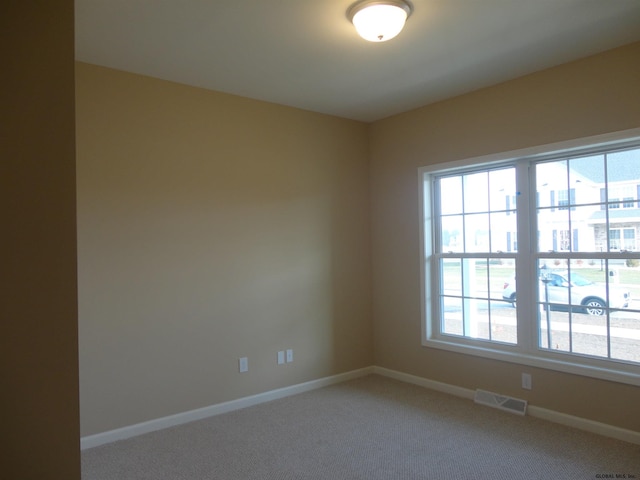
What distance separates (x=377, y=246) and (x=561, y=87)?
2175 mm

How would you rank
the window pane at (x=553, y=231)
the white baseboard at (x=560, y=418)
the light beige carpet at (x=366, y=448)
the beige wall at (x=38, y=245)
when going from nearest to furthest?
the beige wall at (x=38, y=245), the light beige carpet at (x=366, y=448), the white baseboard at (x=560, y=418), the window pane at (x=553, y=231)

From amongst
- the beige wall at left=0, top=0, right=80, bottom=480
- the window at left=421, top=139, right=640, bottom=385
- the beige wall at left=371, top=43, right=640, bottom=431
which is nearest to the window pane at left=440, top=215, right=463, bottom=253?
the window at left=421, top=139, right=640, bottom=385

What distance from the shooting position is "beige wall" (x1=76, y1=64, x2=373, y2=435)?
10.2 ft

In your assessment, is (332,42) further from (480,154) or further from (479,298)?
(479,298)

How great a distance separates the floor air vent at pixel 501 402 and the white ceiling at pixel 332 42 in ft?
8.33

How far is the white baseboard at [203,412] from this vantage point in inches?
121

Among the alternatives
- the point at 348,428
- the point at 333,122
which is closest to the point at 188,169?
the point at 333,122

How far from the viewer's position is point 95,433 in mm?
3049

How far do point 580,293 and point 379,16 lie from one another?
2.42 m

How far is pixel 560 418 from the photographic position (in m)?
3.28

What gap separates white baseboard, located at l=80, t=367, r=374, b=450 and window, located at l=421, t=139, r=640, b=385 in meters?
1.04

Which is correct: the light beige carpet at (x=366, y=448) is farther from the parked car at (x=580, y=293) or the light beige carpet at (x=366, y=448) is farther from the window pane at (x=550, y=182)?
the window pane at (x=550, y=182)

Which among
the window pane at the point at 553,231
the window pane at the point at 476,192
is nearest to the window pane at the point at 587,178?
the window pane at the point at 553,231

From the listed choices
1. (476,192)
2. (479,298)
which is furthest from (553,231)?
(479,298)
